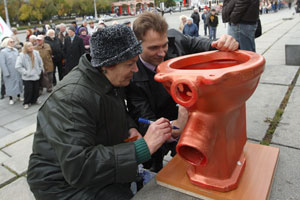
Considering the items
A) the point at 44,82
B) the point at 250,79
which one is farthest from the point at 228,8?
the point at 44,82

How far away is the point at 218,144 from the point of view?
1.31 m

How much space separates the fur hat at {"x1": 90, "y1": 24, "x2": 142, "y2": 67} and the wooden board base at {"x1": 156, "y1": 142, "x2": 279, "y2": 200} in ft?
2.38

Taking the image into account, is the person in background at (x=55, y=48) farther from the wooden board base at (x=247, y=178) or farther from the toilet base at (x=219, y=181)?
the toilet base at (x=219, y=181)

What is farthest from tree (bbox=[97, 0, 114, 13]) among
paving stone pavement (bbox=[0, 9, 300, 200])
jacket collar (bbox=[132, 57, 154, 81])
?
jacket collar (bbox=[132, 57, 154, 81])

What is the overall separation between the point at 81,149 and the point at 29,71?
584cm

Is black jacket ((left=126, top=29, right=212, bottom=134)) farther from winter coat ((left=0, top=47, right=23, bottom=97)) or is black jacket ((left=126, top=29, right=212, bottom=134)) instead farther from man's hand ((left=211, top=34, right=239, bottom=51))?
winter coat ((left=0, top=47, right=23, bottom=97))

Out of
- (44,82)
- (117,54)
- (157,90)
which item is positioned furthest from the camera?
(44,82)

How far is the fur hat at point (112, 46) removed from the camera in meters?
1.42

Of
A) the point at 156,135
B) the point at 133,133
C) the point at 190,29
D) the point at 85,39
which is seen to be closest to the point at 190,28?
the point at 190,29

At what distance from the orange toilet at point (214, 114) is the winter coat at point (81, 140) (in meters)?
0.35

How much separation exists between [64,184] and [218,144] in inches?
35.3

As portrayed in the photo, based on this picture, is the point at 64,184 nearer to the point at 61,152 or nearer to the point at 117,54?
the point at 61,152

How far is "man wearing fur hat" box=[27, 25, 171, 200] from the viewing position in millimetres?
1289

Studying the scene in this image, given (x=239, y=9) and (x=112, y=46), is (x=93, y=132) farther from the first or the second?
(x=239, y=9)
